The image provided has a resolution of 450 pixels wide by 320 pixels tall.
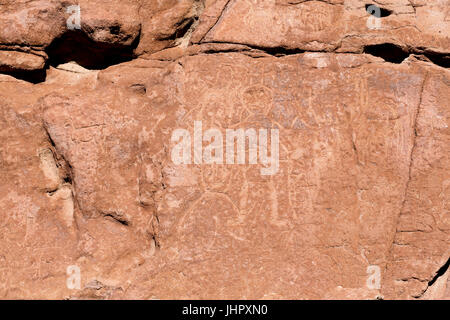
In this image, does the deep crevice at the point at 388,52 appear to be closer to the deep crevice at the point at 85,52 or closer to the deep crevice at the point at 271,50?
the deep crevice at the point at 271,50

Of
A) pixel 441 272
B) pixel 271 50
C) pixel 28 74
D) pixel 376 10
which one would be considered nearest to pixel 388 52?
pixel 376 10

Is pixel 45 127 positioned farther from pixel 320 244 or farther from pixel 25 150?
pixel 320 244

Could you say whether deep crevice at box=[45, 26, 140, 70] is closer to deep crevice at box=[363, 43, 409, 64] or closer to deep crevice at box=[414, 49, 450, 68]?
deep crevice at box=[363, 43, 409, 64]

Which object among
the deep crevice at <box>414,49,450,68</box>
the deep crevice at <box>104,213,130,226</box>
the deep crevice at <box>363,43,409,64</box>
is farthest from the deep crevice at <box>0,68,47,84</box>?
the deep crevice at <box>414,49,450,68</box>

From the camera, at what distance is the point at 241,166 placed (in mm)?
2627

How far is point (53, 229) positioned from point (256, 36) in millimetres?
1463

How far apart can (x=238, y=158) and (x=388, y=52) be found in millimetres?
968

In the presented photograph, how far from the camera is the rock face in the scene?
260 cm

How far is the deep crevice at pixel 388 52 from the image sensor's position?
272 centimetres

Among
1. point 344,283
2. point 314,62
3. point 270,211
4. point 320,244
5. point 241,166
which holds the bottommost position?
point 344,283

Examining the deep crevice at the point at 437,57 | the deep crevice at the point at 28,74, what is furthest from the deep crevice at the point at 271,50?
the deep crevice at the point at 28,74

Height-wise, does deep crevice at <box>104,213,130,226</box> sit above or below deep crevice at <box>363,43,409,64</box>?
below

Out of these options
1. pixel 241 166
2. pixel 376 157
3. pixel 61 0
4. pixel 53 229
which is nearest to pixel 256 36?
pixel 241 166

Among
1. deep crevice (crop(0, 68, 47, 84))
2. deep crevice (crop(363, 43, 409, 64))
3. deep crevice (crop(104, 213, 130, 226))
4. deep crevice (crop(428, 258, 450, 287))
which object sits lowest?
deep crevice (crop(428, 258, 450, 287))
